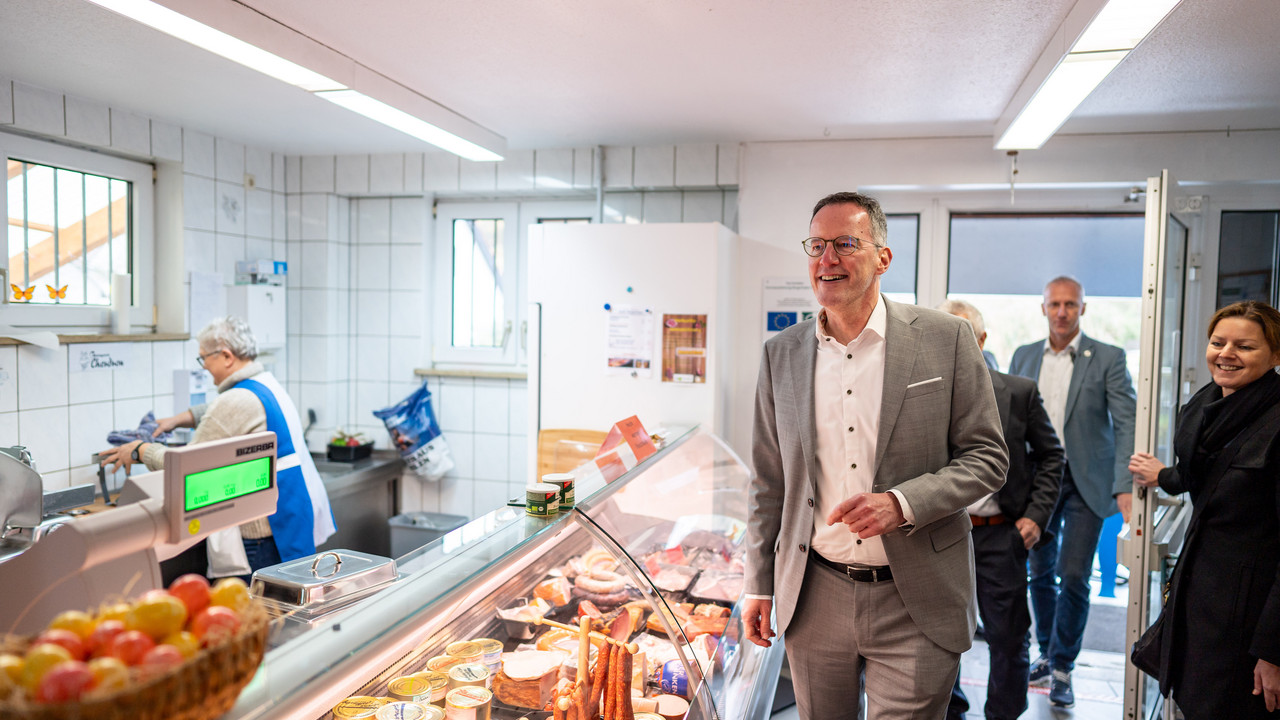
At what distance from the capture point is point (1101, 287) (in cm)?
428

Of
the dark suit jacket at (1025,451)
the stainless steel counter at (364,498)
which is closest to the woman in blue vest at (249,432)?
the stainless steel counter at (364,498)

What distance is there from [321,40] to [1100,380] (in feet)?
11.6

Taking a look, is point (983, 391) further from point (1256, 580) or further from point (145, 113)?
point (145, 113)

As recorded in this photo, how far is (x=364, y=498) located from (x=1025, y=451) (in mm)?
3638

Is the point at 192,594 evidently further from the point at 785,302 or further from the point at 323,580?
the point at 785,302

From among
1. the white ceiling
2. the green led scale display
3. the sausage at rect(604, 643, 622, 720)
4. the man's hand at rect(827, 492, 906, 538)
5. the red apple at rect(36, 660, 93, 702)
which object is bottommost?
the sausage at rect(604, 643, 622, 720)

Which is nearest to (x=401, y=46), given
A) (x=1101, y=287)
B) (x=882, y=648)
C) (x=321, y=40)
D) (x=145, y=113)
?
(x=321, y=40)

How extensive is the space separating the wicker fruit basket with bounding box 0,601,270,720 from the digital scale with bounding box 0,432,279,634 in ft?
0.72

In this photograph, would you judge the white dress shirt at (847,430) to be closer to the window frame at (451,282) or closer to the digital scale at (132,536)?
the digital scale at (132,536)

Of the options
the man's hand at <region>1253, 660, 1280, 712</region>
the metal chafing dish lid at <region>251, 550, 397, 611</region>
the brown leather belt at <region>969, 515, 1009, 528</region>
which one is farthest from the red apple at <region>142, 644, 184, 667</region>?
the brown leather belt at <region>969, 515, 1009, 528</region>

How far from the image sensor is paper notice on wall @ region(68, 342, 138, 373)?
3.60 metres

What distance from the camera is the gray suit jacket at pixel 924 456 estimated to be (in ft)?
5.51

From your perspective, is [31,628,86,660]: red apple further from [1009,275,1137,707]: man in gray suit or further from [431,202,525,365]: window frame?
[431,202,525,365]: window frame

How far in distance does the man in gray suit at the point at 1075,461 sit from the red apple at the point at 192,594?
351cm
